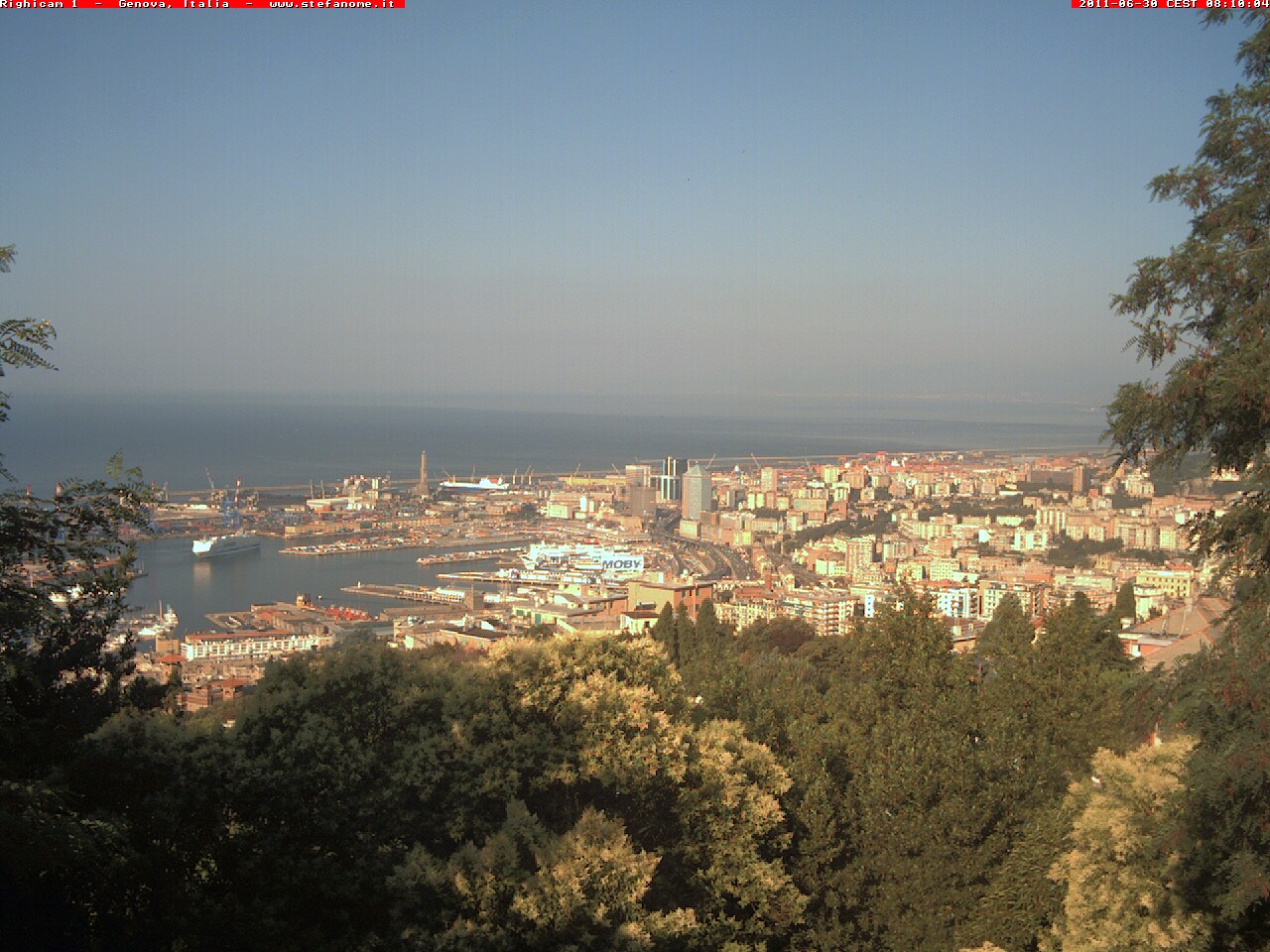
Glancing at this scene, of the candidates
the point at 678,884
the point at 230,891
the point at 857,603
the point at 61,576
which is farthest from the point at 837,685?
the point at 857,603

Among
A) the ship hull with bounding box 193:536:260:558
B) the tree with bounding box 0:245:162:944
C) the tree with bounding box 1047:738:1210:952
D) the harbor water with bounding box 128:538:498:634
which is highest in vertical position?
the tree with bounding box 0:245:162:944

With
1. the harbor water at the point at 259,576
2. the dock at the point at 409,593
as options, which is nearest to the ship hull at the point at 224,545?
the harbor water at the point at 259,576

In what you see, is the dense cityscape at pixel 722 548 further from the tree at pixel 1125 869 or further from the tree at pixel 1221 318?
the tree at pixel 1125 869

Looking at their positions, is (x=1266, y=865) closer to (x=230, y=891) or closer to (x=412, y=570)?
(x=230, y=891)

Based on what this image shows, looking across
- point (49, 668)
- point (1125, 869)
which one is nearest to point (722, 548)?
point (1125, 869)

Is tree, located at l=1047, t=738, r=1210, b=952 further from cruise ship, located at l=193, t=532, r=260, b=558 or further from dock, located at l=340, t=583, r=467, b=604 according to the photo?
cruise ship, located at l=193, t=532, r=260, b=558

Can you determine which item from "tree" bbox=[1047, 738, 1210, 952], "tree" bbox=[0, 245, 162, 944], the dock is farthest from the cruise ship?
"tree" bbox=[1047, 738, 1210, 952]

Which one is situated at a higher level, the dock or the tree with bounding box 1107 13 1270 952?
the tree with bounding box 1107 13 1270 952

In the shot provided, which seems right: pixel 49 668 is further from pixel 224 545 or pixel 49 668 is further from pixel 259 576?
pixel 224 545
